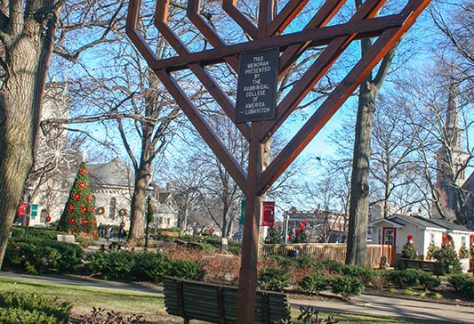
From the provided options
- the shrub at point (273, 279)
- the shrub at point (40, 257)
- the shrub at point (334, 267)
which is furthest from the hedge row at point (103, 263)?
the shrub at point (334, 267)

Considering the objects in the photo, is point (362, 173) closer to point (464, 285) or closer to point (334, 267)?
point (334, 267)

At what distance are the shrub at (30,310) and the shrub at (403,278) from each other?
576 inches

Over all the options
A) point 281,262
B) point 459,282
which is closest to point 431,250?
point 459,282

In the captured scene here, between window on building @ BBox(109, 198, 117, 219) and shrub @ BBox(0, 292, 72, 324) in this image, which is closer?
shrub @ BBox(0, 292, 72, 324)

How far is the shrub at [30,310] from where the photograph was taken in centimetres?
580

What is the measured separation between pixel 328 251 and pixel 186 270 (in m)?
15.1

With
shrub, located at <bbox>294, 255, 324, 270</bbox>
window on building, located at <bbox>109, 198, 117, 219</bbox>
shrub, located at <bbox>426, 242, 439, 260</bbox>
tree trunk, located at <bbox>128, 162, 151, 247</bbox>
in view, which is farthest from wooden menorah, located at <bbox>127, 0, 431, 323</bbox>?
window on building, located at <bbox>109, 198, 117, 219</bbox>

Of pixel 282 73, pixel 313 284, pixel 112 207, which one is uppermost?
pixel 112 207

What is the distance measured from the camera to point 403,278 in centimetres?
1916

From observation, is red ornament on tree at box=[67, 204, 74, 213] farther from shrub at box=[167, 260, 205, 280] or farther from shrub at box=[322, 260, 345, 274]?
shrub at box=[322, 260, 345, 274]

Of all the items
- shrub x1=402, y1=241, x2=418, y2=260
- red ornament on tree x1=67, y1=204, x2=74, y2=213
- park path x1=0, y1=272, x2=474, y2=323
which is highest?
red ornament on tree x1=67, y1=204, x2=74, y2=213

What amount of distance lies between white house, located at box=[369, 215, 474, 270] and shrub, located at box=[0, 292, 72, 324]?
3234 centimetres

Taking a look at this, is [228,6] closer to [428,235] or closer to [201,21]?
[201,21]

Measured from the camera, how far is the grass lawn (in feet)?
31.8
